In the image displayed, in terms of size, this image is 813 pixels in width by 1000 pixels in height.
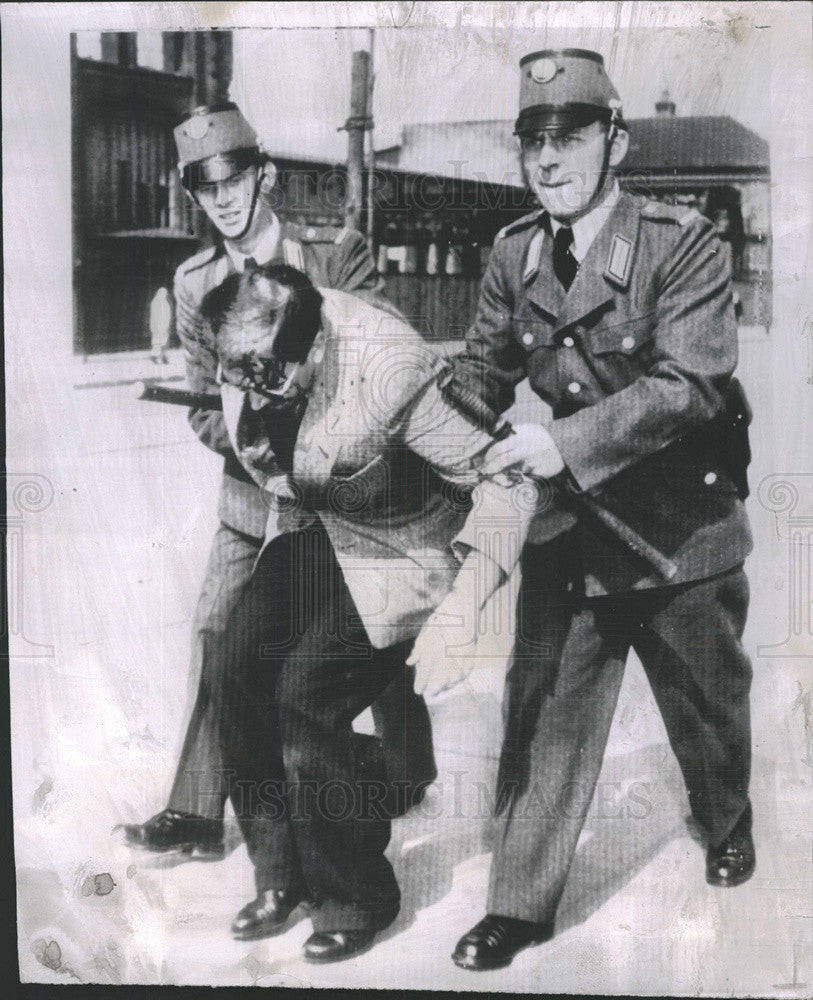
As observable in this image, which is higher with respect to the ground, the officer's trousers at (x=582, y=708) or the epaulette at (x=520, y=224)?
the epaulette at (x=520, y=224)

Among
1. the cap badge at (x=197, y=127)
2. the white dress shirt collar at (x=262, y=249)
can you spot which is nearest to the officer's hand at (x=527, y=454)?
→ the white dress shirt collar at (x=262, y=249)

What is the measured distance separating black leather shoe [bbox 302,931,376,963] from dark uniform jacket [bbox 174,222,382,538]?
90 centimetres

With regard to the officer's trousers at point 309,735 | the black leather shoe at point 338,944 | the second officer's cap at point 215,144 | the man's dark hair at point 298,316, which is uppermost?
the second officer's cap at point 215,144

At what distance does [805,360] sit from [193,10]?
153 centimetres

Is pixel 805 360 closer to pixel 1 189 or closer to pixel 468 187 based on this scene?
pixel 468 187

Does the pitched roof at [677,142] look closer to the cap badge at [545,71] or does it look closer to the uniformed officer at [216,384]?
the cap badge at [545,71]

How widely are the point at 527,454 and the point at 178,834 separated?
3.77ft

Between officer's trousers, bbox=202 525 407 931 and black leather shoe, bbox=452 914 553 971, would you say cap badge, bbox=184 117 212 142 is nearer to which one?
officer's trousers, bbox=202 525 407 931

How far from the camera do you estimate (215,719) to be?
7.89ft

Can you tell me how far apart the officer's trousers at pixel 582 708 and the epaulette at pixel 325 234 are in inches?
31.4

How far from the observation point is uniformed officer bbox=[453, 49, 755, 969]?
7.48 ft

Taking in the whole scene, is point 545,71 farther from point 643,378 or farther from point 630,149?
point 643,378

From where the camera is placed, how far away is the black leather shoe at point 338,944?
2.39 metres

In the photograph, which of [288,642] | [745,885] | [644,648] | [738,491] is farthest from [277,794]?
[738,491]
